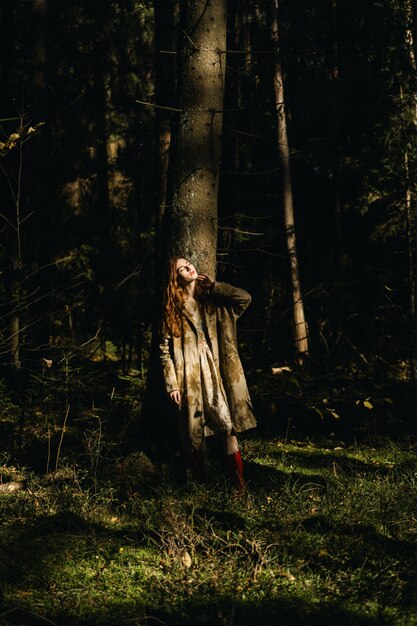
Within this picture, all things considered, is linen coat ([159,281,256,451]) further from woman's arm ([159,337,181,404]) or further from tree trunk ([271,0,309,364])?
tree trunk ([271,0,309,364])

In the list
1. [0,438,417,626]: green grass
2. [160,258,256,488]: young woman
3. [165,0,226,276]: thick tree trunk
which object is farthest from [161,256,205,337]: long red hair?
[0,438,417,626]: green grass

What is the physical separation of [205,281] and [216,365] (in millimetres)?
755

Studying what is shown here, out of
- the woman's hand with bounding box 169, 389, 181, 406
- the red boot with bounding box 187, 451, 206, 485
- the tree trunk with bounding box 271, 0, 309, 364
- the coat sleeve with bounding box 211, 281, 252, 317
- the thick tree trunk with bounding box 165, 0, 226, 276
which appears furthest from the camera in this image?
the tree trunk with bounding box 271, 0, 309, 364

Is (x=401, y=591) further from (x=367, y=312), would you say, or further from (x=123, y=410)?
(x=367, y=312)

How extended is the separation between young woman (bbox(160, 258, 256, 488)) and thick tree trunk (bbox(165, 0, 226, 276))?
1.13 ft

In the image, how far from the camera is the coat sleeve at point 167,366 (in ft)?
19.1

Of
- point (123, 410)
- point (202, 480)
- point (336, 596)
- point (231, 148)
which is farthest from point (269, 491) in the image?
point (231, 148)

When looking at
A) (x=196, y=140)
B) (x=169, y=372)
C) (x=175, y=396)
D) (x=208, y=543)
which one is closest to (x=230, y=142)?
(x=196, y=140)

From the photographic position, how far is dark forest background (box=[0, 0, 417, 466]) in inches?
364

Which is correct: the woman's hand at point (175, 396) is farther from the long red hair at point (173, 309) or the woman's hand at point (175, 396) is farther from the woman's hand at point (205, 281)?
the woman's hand at point (205, 281)

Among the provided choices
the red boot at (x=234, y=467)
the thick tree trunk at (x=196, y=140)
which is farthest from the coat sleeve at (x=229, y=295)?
the red boot at (x=234, y=467)

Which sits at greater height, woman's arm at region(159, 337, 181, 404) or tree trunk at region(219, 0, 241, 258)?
tree trunk at region(219, 0, 241, 258)

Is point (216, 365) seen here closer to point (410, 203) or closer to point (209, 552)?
point (209, 552)

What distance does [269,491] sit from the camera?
596 centimetres
